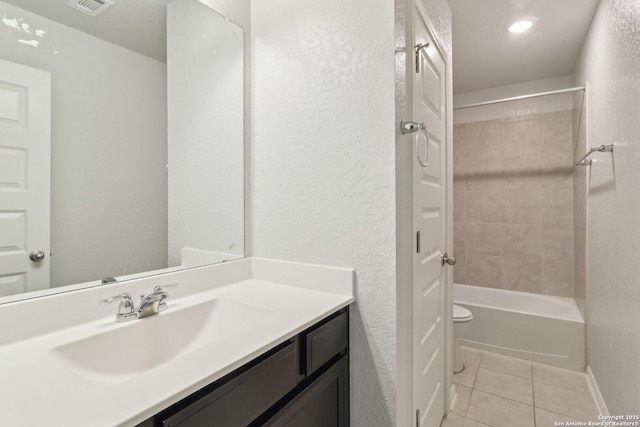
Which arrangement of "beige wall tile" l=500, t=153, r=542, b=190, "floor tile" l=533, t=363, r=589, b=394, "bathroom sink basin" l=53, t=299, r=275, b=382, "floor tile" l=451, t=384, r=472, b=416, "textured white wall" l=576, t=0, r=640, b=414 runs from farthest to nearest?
"beige wall tile" l=500, t=153, r=542, b=190 → "floor tile" l=533, t=363, r=589, b=394 → "floor tile" l=451, t=384, r=472, b=416 → "textured white wall" l=576, t=0, r=640, b=414 → "bathroom sink basin" l=53, t=299, r=275, b=382

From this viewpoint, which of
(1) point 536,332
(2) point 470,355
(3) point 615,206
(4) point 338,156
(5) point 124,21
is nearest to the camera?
(5) point 124,21

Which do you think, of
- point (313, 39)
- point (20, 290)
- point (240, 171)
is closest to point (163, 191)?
point (240, 171)

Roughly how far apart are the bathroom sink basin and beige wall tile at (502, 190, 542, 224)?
9.95ft

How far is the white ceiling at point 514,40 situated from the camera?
1903 millimetres

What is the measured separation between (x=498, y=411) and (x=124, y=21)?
2.71 meters

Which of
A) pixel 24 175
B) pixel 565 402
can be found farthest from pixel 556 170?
pixel 24 175

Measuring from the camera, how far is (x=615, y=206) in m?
1.59

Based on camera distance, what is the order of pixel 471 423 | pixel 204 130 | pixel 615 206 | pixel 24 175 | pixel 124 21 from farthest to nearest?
1. pixel 471 423
2. pixel 615 206
3. pixel 204 130
4. pixel 124 21
5. pixel 24 175

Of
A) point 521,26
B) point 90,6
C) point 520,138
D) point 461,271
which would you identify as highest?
point 521,26

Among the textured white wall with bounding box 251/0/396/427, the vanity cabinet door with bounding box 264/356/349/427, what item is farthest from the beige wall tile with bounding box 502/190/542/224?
the vanity cabinet door with bounding box 264/356/349/427

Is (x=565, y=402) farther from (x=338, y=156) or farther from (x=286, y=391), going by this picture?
(x=338, y=156)

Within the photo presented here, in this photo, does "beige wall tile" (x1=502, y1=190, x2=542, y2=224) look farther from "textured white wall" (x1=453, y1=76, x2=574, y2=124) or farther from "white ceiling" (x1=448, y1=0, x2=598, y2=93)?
"white ceiling" (x1=448, y1=0, x2=598, y2=93)

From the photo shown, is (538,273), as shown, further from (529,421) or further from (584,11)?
(584,11)

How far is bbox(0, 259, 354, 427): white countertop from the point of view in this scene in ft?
1.69
